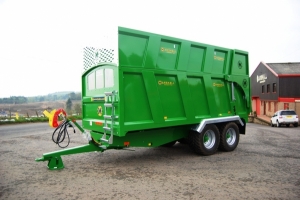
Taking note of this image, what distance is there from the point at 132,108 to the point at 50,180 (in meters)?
2.34

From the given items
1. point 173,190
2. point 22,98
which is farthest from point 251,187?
point 22,98

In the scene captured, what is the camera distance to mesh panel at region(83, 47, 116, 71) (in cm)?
593

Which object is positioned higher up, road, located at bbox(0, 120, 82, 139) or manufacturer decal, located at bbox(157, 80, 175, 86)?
manufacturer decal, located at bbox(157, 80, 175, 86)

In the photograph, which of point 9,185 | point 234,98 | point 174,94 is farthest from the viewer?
point 234,98

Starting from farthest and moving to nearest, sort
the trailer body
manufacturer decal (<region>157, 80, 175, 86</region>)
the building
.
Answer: the building, manufacturer decal (<region>157, 80, 175, 86</region>), the trailer body

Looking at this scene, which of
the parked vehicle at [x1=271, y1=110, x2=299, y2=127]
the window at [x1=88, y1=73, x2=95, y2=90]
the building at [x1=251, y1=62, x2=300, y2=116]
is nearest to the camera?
the window at [x1=88, y1=73, x2=95, y2=90]

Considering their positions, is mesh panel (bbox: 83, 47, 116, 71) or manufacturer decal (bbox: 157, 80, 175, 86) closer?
mesh panel (bbox: 83, 47, 116, 71)

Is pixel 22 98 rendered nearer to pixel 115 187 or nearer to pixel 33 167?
pixel 33 167

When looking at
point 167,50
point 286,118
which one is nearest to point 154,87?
point 167,50

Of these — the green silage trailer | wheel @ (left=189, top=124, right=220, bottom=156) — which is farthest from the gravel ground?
the green silage trailer

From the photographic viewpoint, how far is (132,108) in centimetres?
585

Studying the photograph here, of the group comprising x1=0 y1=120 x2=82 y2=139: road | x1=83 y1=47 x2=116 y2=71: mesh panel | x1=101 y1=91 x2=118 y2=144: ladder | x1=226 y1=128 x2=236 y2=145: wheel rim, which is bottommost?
x1=0 y1=120 x2=82 y2=139: road

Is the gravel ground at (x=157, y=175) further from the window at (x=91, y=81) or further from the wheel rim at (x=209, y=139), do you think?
the window at (x=91, y=81)

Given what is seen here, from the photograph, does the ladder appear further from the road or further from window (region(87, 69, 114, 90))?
the road
